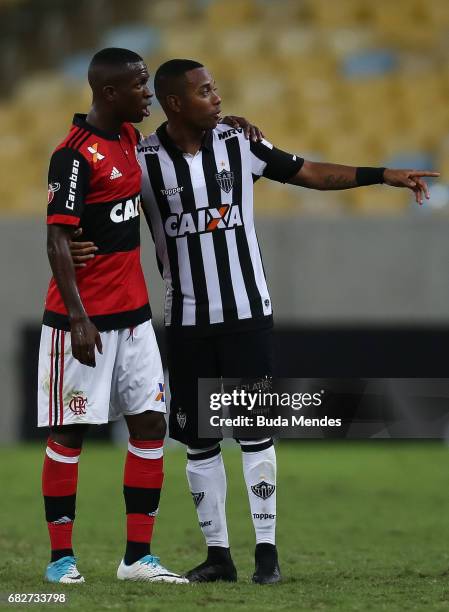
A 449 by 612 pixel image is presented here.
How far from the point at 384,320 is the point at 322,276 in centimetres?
65

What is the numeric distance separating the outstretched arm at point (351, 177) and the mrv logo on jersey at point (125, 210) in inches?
26.6

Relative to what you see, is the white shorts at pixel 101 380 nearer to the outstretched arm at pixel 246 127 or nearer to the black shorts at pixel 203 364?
the black shorts at pixel 203 364

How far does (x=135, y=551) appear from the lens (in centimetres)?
496

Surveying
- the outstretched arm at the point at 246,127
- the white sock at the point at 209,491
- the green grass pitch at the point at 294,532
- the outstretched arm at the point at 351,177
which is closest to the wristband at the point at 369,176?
the outstretched arm at the point at 351,177

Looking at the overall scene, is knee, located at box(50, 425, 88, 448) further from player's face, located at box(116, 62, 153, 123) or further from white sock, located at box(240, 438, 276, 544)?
Result: player's face, located at box(116, 62, 153, 123)

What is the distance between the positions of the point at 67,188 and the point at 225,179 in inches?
26.1

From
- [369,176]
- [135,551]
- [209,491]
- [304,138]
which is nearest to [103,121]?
[369,176]

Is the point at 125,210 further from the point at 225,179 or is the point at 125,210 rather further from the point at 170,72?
the point at 170,72

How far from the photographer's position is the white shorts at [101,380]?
15.9ft

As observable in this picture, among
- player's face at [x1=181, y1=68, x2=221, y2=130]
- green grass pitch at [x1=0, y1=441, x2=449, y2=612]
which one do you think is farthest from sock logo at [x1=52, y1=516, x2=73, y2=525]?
player's face at [x1=181, y1=68, x2=221, y2=130]

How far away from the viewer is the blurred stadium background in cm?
1119

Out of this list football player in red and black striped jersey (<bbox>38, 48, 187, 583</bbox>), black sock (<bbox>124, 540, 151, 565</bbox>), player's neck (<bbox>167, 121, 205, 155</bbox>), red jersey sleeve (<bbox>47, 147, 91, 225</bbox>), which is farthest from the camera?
player's neck (<bbox>167, 121, 205, 155</bbox>)

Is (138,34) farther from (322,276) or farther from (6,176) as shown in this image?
(322,276)

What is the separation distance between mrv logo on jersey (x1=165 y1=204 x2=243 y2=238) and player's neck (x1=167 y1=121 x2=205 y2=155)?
0.83ft
